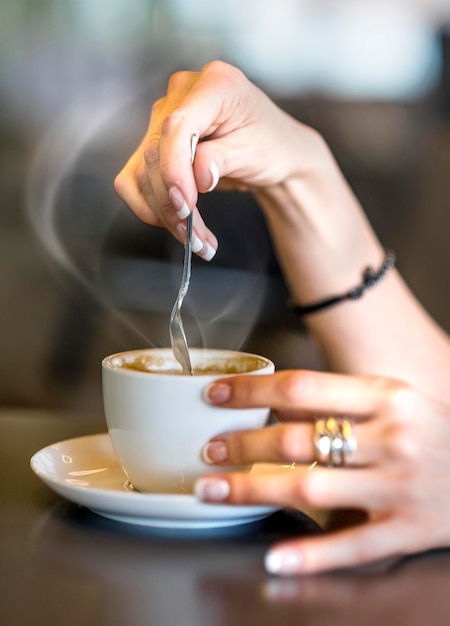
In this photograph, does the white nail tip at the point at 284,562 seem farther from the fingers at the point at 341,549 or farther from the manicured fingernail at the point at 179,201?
the manicured fingernail at the point at 179,201

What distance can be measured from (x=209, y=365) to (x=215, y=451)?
111 millimetres

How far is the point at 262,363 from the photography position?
57 centimetres

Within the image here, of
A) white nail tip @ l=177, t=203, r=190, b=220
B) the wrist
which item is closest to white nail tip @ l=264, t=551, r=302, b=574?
white nail tip @ l=177, t=203, r=190, b=220

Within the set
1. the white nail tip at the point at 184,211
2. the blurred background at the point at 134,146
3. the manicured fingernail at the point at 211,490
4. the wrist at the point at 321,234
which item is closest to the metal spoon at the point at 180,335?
the white nail tip at the point at 184,211

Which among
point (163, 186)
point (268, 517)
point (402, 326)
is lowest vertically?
point (402, 326)

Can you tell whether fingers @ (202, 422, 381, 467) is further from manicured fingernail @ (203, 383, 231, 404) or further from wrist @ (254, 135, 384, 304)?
wrist @ (254, 135, 384, 304)

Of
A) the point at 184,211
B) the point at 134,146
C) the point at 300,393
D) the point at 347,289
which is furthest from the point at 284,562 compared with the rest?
the point at 134,146

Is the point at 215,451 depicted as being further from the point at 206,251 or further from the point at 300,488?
the point at 206,251

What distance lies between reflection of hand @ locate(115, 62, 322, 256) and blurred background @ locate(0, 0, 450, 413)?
62cm

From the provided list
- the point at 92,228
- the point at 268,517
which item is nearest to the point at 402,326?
the point at 268,517

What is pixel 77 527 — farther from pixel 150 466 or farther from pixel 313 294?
pixel 313 294

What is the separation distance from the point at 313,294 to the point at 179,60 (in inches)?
30.5

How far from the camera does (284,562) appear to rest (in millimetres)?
440

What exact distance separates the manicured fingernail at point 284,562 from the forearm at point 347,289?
66 cm
